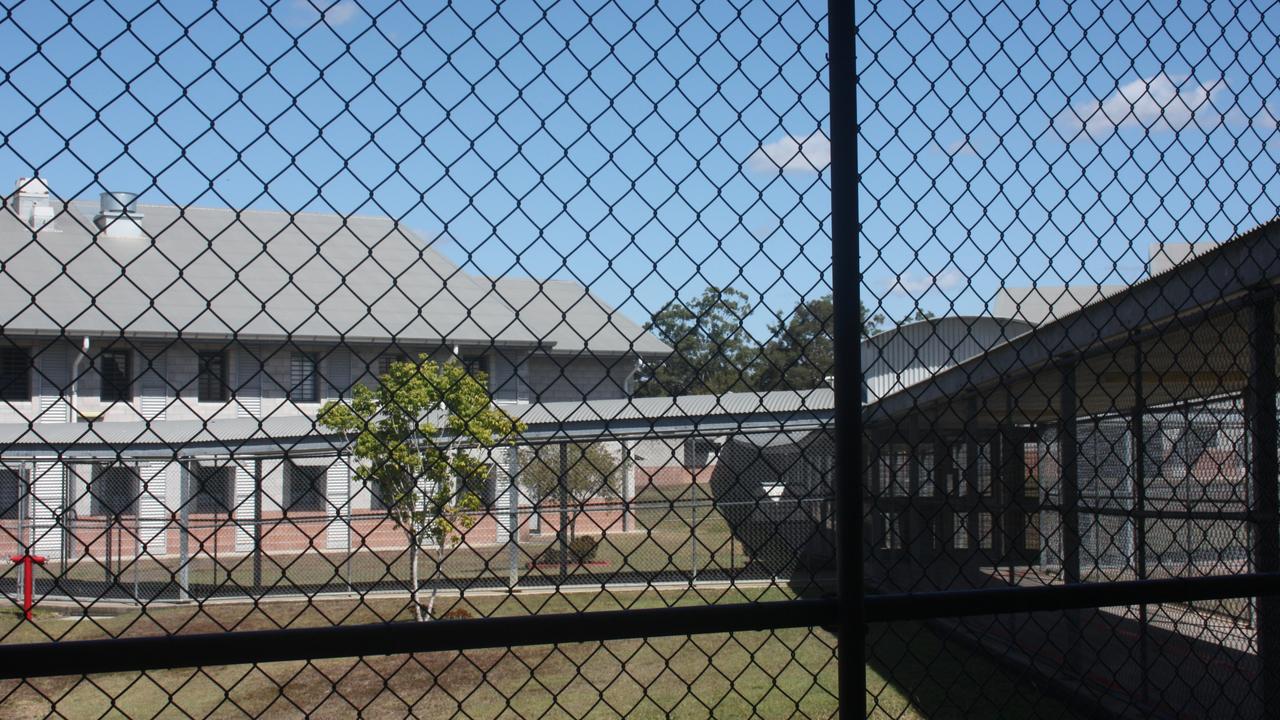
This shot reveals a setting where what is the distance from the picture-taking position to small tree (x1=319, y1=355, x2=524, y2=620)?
2545 millimetres

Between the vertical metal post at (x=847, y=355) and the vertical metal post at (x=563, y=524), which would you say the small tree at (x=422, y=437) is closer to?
the vertical metal post at (x=563, y=524)

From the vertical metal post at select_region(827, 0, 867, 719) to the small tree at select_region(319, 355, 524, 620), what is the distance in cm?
74

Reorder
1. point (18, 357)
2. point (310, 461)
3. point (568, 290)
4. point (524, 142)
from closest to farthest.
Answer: point (524, 142)
point (310, 461)
point (18, 357)
point (568, 290)

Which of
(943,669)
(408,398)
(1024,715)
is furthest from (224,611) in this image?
(1024,715)

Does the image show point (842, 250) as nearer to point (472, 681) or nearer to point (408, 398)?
point (472, 681)

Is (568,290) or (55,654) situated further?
(568,290)

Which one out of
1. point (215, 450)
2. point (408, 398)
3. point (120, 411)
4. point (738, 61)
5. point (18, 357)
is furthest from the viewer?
point (120, 411)

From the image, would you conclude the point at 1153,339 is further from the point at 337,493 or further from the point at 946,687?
the point at 337,493

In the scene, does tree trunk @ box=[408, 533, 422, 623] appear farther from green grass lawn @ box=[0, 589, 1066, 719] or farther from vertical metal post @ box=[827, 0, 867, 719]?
vertical metal post @ box=[827, 0, 867, 719]

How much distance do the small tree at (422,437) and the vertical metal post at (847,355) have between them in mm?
744

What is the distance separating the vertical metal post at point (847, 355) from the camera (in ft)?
7.63

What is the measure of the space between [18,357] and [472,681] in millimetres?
16558

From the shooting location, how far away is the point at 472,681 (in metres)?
10.2

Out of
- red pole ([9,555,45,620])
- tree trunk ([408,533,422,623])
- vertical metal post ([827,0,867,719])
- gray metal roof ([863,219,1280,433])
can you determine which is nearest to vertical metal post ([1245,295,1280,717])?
gray metal roof ([863,219,1280,433])
